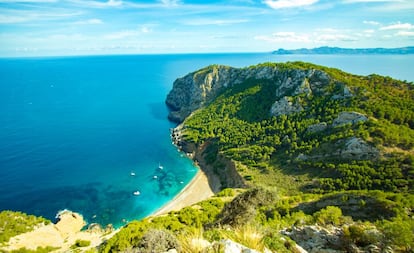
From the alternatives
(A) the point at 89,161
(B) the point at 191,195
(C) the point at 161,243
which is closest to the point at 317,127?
(B) the point at 191,195

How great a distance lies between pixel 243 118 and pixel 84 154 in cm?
5128

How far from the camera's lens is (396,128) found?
5325 cm

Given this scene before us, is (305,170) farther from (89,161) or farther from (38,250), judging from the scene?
(89,161)

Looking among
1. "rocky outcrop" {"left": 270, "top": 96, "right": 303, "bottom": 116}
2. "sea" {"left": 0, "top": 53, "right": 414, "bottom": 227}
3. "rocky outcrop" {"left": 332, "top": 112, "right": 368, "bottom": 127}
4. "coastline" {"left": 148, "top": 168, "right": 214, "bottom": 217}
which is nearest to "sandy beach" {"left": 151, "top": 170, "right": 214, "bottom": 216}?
"coastline" {"left": 148, "top": 168, "right": 214, "bottom": 217}

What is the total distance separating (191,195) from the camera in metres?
61.2

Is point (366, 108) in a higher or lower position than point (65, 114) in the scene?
higher

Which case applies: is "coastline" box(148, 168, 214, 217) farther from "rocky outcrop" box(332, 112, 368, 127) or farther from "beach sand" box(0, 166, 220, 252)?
"rocky outcrop" box(332, 112, 368, 127)

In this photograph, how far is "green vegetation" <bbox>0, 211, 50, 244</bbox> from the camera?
120 ft

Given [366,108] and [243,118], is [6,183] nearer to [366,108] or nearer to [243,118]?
[243,118]

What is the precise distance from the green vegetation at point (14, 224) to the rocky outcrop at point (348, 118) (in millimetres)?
62260

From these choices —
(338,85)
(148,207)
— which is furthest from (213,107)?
(148,207)

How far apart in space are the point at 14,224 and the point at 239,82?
87118 millimetres

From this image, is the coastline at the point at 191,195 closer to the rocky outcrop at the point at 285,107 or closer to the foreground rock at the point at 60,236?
the foreground rock at the point at 60,236

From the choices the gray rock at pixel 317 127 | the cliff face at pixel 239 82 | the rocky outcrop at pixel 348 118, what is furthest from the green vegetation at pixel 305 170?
the cliff face at pixel 239 82
